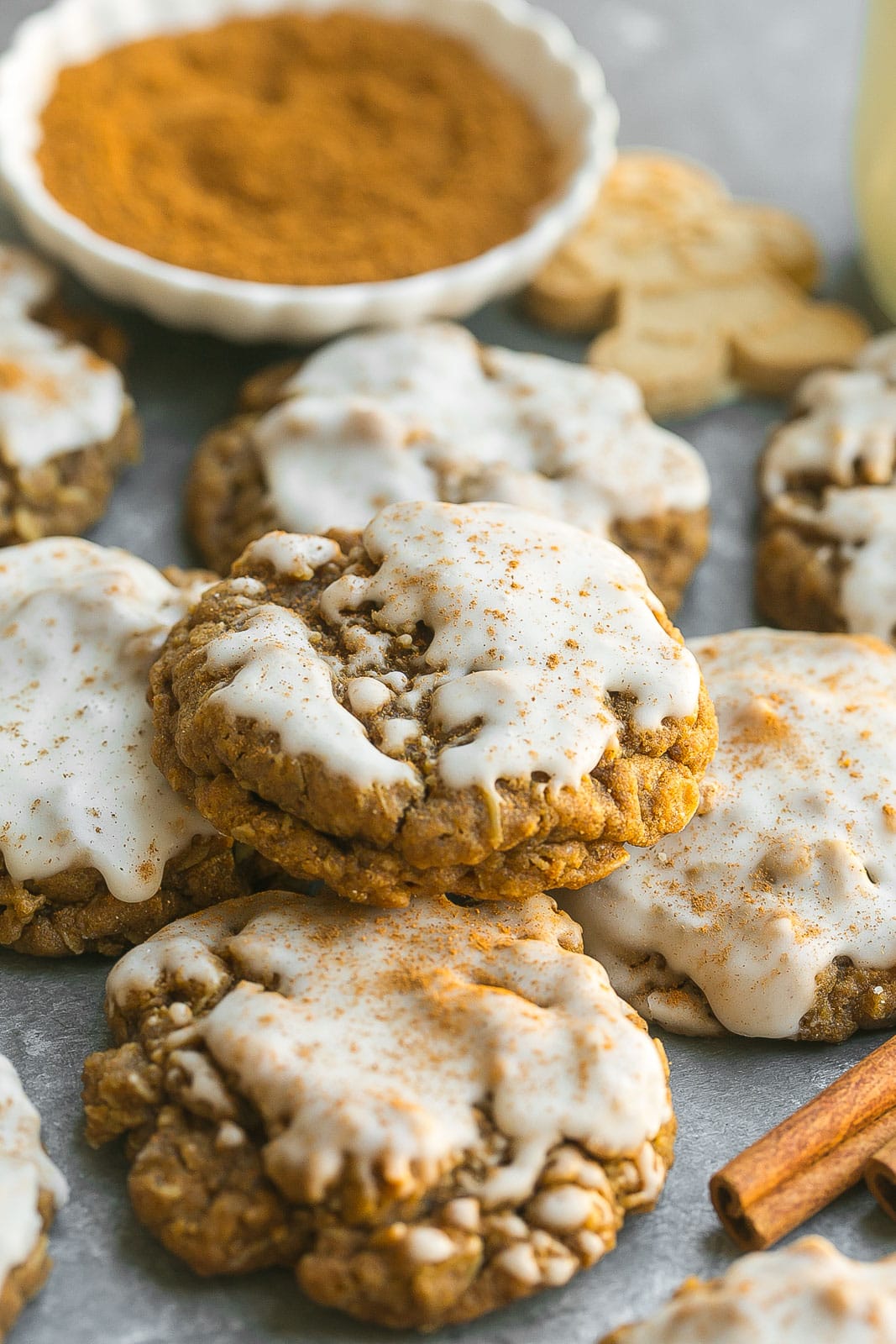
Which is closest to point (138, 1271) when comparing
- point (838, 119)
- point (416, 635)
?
point (416, 635)

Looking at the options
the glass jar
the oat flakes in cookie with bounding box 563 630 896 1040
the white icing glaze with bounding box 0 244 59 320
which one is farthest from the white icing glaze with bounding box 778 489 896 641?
the white icing glaze with bounding box 0 244 59 320

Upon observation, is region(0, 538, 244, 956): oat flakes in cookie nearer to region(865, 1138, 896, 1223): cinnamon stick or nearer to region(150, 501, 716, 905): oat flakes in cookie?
region(150, 501, 716, 905): oat flakes in cookie

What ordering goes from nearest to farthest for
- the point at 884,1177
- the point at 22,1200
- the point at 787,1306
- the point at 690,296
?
the point at 787,1306 → the point at 22,1200 → the point at 884,1177 → the point at 690,296

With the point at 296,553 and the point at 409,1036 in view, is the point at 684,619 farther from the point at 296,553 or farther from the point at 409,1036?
the point at 409,1036

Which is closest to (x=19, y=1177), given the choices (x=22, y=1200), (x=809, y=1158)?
(x=22, y=1200)

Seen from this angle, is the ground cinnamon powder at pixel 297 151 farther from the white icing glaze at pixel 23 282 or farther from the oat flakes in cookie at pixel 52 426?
the oat flakes in cookie at pixel 52 426
